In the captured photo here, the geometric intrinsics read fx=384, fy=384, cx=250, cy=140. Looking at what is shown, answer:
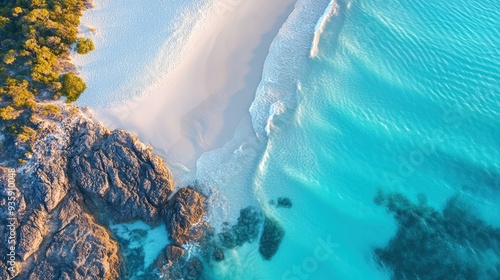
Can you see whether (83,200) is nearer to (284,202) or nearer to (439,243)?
(284,202)

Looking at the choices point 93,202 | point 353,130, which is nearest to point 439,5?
point 353,130

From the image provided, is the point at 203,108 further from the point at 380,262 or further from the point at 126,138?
the point at 380,262

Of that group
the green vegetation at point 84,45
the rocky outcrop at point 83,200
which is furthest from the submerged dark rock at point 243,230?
the green vegetation at point 84,45

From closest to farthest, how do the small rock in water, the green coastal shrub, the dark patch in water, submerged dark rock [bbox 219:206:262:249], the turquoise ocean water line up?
the small rock in water, the dark patch in water, the turquoise ocean water, submerged dark rock [bbox 219:206:262:249], the green coastal shrub

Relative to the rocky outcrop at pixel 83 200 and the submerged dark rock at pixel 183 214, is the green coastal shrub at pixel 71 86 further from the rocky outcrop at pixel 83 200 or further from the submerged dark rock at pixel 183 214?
the submerged dark rock at pixel 183 214

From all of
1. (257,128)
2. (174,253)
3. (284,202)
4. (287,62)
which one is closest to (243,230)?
(284,202)

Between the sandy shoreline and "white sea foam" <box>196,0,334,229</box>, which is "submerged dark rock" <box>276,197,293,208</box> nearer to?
"white sea foam" <box>196,0,334,229</box>

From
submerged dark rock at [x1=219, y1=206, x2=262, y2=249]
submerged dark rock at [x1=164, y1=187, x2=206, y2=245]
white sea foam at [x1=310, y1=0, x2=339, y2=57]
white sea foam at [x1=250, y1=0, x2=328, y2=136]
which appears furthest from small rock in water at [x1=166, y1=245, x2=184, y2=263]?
white sea foam at [x1=310, y1=0, x2=339, y2=57]
